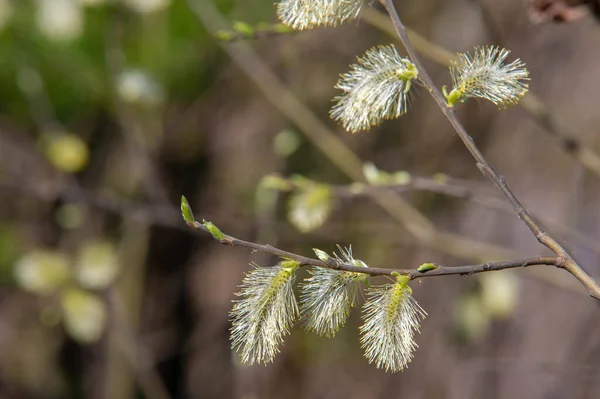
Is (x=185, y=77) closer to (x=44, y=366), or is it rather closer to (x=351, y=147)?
(x=351, y=147)

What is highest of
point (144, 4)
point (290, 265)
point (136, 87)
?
point (144, 4)

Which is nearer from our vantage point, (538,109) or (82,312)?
(538,109)

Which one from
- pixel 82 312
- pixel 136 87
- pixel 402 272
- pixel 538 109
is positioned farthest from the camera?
pixel 82 312

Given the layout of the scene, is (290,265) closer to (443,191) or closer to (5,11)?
(443,191)

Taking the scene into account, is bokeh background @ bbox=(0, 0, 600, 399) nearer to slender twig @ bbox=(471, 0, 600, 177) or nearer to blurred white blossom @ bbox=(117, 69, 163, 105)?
blurred white blossom @ bbox=(117, 69, 163, 105)

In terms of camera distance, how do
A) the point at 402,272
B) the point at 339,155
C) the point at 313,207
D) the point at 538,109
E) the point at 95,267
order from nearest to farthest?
the point at 402,272, the point at 313,207, the point at 538,109, the point at 339,155, the point at 95,267

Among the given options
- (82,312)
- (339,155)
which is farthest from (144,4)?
(82,312)

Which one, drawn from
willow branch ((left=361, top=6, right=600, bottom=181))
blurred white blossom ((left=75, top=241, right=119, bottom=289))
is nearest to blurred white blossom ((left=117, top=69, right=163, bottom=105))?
blurred white blossom ((left=75, top=241, right=119, bottom=289))
